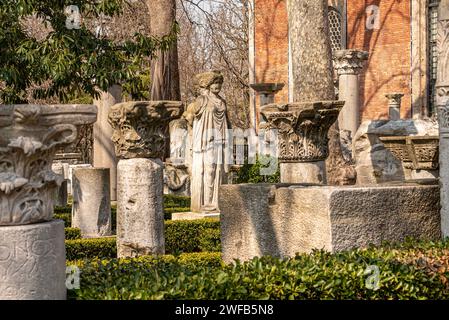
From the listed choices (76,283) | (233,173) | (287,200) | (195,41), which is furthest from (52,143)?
(195,41)

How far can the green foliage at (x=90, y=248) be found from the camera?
1207cm

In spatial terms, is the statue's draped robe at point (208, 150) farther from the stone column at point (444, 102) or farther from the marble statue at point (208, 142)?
the stone column at point (444, 102)

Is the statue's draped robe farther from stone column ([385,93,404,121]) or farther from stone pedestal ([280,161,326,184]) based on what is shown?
stone column ([385,93,404,121])

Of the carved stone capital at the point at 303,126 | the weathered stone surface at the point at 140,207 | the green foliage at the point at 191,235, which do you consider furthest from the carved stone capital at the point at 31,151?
the green foliage at the point at 191,235

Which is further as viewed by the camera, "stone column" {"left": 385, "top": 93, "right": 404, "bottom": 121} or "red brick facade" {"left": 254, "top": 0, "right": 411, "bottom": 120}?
"red brick facade" {"left": 254, "top": 0, "right": 411, "bottom": 120}

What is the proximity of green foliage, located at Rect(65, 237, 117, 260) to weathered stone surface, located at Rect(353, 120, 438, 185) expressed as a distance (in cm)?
466

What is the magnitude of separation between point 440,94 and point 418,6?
19.2 m

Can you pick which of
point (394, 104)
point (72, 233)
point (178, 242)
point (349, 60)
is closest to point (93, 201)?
point (72, 233)

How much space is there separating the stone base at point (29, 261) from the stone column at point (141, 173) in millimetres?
5088

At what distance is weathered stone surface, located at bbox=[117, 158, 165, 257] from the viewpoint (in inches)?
409

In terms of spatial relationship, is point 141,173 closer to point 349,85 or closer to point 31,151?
point 31,151

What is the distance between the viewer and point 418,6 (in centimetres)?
2653

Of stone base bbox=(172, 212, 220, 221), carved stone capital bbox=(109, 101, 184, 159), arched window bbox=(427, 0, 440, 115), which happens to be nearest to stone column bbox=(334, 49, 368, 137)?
arched window bbox=(427, 0, 440, 115)

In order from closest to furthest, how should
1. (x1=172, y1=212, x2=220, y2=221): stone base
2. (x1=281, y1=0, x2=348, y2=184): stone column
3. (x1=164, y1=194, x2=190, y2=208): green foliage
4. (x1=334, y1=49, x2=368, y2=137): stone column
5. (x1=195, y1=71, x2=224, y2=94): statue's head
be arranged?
(x1=281, y1=0, x2=348, y2=184): stone column → (x1=172, y1=212, x2=220, y2=221): stone base → (x1=195, y1=71, x2=224, y2=94): statue's head → (x1=164, y1=194, x2=190, y2=208): green foliage → (x1=334, y1=49, x2=368, y2=137): stone column
